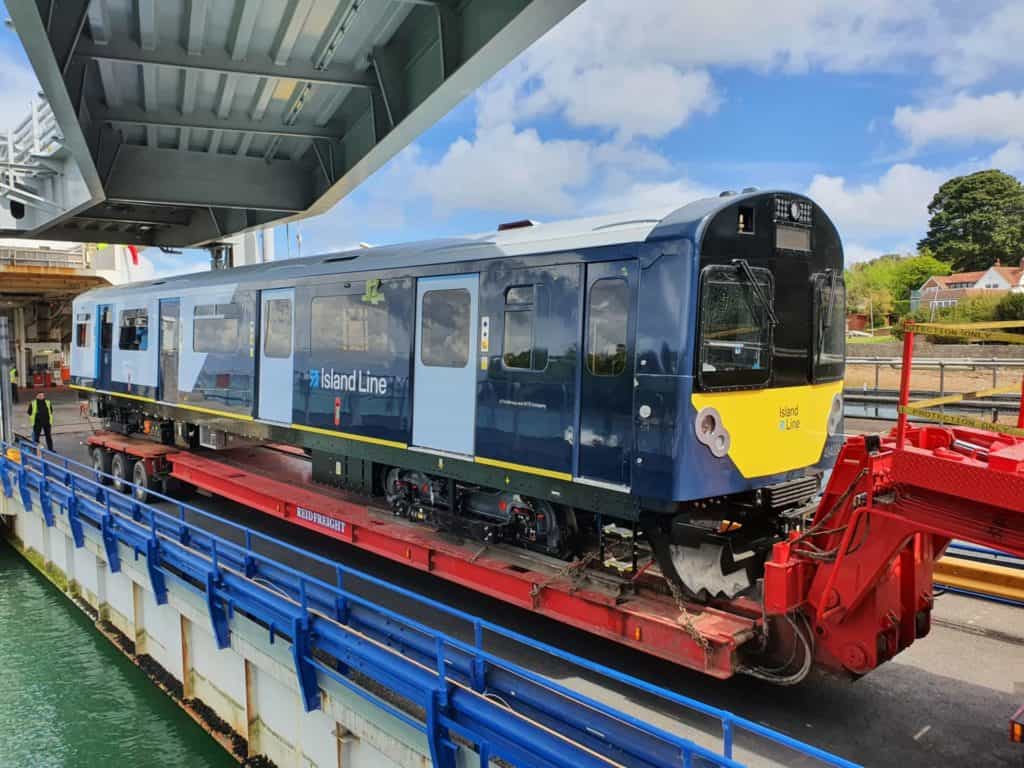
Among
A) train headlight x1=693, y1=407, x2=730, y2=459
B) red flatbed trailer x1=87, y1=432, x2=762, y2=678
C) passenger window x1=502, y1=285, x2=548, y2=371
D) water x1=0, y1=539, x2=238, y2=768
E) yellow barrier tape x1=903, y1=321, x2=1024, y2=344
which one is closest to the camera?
yellow barrier tape x1=903, y1=321, x2=1024, y2=344

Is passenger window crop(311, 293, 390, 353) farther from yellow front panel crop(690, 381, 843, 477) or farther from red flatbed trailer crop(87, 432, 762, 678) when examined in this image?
yellow front panel crop(690, 381, 843, 477)

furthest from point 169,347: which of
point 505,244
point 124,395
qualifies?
point 505,244

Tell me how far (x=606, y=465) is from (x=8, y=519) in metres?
15.5

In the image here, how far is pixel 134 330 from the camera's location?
1434cm

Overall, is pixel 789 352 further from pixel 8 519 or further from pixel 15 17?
pixel 8 519

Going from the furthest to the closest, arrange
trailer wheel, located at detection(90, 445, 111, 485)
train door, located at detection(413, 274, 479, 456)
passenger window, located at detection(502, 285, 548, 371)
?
1. trailer wheel, located at detection(90, 445, 111, 485)
2. train door, located at detection(413, 274, 479, 456)
3. passenger window, located at detection(502, 285, 548, 371)

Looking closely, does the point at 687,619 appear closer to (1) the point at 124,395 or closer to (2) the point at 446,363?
(2) the point at 446,363

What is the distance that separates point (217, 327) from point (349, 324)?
3.70 metres

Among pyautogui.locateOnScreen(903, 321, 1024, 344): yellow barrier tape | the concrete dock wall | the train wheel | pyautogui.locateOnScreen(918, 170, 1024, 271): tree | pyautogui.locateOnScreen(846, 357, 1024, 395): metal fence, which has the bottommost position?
the concrete dock wall

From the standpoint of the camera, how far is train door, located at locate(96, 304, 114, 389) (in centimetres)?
1543

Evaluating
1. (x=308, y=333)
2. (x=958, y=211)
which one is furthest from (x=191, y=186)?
(x=958, y=211)

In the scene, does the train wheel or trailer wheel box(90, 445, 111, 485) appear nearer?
the train wheel

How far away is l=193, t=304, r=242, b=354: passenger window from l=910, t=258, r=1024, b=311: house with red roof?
41.4 meters

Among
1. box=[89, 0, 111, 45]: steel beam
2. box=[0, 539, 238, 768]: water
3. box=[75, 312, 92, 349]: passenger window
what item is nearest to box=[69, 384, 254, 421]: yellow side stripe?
box=[75, 312, 92, 349]: passenger window
